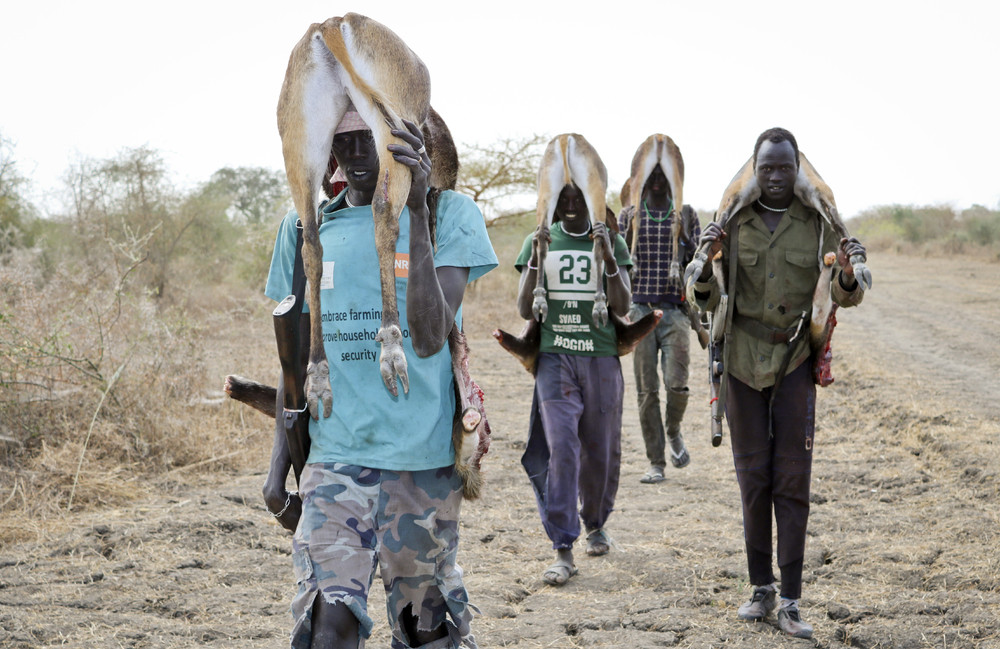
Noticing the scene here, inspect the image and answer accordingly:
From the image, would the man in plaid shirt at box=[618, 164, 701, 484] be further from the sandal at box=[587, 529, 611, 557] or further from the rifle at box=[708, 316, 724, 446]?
the rifle at box=[708, 316, 724, 446]

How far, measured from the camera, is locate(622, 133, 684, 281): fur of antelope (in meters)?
6.52

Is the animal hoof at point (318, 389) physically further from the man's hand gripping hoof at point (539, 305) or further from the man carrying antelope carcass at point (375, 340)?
Result: the man's hand gripping hoof at point (539, 305)

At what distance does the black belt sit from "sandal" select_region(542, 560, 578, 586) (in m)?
1.52

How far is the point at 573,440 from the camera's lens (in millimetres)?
4617

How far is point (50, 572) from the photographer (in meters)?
4.59

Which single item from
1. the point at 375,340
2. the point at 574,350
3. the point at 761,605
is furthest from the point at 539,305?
the point at 375,340

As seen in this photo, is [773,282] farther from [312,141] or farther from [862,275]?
[312,141]

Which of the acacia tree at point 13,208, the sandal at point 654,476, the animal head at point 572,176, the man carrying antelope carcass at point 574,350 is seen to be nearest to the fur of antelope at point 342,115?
the man carrying antelope carcass at point 574,350

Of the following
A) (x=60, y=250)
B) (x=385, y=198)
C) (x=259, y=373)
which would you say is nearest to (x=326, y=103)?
(x=385, y=198)

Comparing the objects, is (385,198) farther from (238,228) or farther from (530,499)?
(238,228)

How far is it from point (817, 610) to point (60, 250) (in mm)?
13527

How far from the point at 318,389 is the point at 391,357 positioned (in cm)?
24

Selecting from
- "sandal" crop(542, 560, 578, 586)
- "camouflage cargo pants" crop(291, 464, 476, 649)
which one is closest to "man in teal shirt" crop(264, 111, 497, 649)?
"camouflage cargo pants" crop(291, 464, 476, 649)

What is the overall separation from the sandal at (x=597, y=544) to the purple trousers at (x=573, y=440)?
0.15 feet
